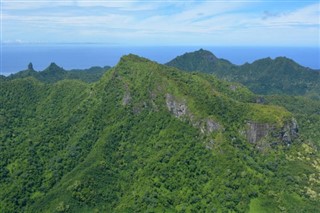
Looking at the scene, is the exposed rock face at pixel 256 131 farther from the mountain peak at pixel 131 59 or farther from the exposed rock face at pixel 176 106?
the mountain peak at pixel 131 59

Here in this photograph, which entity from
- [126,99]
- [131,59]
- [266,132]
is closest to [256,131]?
[266,132]

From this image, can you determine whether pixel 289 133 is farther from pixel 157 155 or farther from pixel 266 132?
pixel 157 155

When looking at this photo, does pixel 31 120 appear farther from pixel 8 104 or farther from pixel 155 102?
pixel 155 102

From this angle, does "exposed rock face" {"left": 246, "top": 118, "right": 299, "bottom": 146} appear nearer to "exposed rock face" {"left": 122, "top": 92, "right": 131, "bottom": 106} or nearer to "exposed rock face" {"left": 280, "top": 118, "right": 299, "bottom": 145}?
"exposed rock face" {"left": 280, "top": 118, "right": 299, "bottom": 145}

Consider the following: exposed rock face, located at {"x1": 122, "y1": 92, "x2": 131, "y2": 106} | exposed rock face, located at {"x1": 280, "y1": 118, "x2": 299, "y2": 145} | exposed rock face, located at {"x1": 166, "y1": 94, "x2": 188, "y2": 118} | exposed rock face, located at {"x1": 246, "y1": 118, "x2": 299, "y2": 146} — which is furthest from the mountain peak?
exposed rock face, located at {"x1": 280, "y1": 118, "x2": 299, "y2": 145}

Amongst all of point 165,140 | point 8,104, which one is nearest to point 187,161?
point 165,140

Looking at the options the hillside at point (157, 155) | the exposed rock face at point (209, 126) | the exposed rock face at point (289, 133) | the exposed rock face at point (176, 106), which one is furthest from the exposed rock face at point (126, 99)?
the exposed rock face at point (289, 133)
